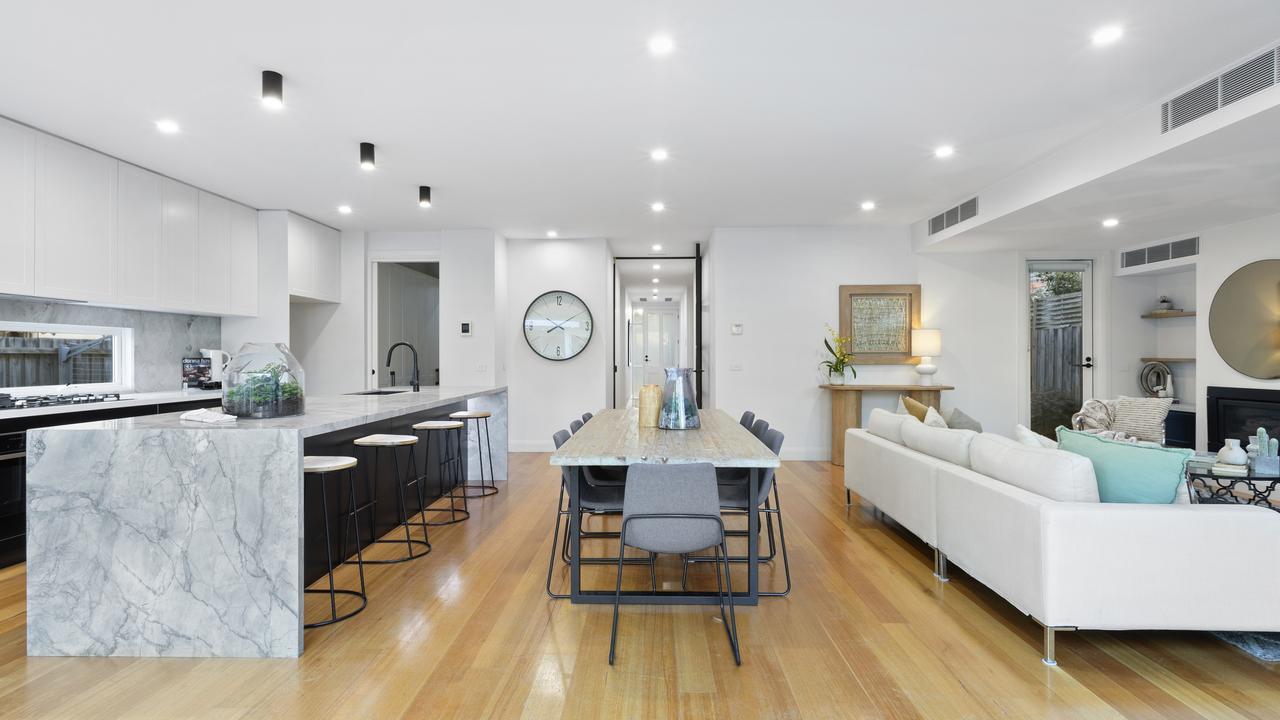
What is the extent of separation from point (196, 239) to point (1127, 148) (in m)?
6.40

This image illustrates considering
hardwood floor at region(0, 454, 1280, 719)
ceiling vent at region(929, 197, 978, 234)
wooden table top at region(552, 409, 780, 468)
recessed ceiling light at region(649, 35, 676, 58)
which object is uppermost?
recessed ceiling light at region(649, 35, 676, 58)

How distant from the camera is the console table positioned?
20.4 feet

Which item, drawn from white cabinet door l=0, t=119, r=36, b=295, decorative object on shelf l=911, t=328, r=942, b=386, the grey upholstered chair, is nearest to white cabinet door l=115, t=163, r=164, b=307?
white cabinet door l=0, t=119, r=36, b=295

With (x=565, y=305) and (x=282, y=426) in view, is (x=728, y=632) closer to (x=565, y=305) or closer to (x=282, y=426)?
(x=282, y=426)

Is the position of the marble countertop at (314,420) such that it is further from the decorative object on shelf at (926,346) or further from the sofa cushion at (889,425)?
the decorative object on shelf at (926,346)

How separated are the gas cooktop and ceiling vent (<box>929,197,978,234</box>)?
645cm

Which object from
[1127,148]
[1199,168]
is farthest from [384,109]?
[1199,168]

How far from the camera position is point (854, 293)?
6660 mm

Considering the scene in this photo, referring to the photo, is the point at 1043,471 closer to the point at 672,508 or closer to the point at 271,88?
the point at 672,508

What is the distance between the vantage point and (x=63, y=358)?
434 centimetres

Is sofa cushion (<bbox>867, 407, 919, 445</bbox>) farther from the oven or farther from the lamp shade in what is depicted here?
the oven

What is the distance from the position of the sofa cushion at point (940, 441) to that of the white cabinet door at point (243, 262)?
5.39m

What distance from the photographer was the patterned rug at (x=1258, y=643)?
2321 mm

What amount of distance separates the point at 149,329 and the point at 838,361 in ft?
19.9
